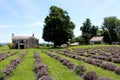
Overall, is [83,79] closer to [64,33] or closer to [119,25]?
[64,33]

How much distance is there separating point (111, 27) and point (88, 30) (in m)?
14.0

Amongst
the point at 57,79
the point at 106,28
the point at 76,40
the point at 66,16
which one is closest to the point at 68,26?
the point at 66,16

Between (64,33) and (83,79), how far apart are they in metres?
67.4

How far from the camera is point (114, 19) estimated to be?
132 metres

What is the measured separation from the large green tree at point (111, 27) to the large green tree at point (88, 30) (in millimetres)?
5455

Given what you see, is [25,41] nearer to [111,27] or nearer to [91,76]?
[111,27]

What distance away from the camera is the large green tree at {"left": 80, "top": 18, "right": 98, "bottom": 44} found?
4891 inches

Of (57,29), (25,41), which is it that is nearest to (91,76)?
(57,29)

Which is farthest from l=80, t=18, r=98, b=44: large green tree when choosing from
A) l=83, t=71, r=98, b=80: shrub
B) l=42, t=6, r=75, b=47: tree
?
l=83, t=71, r=98, b=80: shrub

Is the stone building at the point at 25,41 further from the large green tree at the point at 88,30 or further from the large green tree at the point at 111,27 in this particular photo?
the large green tree at the point at 111,27

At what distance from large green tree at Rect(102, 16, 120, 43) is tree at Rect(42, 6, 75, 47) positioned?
3863cm

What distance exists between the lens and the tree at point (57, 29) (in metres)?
81.7

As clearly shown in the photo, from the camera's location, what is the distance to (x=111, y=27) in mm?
130125

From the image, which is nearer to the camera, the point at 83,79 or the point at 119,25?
the point at 83,79
